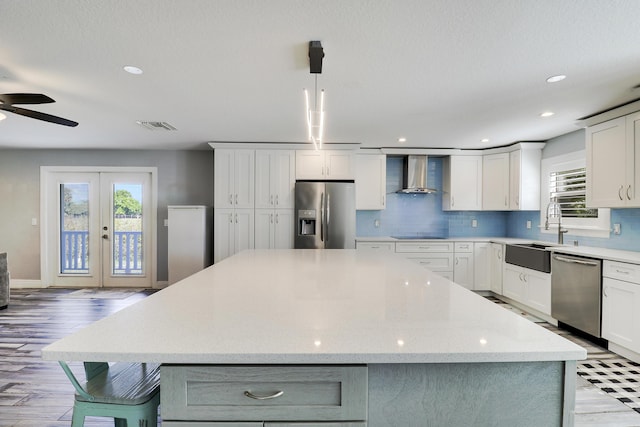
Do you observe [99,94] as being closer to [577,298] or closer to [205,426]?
[205,426]

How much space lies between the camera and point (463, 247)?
496 centimetres

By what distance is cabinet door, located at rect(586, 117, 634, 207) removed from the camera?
9.91ft

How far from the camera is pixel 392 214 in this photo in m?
5.55

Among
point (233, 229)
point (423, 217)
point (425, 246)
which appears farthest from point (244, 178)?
point (423, 217)

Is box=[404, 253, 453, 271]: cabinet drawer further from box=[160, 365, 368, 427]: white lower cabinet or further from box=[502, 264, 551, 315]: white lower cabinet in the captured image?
box=[160, 365, 368, 427]: white lower cabinet

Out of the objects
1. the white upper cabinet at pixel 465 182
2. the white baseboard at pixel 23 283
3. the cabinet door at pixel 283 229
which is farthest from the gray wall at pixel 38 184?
the white upper cabinet at pixel 465 182

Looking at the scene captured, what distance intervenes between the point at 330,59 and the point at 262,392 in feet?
→ 6.44

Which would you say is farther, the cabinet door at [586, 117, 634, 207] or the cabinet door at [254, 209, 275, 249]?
the cabinet door at [254, 209, 275, 249]

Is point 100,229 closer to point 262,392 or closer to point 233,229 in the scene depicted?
point 233,229

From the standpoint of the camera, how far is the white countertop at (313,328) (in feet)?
3.00

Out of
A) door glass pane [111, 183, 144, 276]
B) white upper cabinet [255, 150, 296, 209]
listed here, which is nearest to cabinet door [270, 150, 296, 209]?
white upper cabinet [255, 150, 296, 209]

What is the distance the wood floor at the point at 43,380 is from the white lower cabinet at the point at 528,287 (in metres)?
1.50

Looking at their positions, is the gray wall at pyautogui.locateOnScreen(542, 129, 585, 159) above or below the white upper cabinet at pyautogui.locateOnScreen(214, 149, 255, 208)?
above

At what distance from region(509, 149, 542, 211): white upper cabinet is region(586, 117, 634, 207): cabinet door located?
123 centimetres
